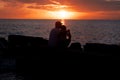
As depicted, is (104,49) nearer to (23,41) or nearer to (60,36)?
(60,36)

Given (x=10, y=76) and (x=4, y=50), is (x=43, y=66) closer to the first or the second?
(x=10, y=76)

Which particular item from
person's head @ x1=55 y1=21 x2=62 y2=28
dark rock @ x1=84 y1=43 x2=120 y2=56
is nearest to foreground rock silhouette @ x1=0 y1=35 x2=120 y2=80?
dark rock @ x1=84 y1=43 x2=120 y2=56

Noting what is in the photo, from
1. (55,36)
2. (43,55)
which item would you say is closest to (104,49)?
(55,36)

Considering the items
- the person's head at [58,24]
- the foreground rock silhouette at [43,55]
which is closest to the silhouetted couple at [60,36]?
the person's head at [58,24]

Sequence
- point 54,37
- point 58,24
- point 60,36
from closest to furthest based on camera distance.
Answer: point 58,24 → point 60,36 → point 54,37

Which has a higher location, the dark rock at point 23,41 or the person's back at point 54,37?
the person's back at point 54,37

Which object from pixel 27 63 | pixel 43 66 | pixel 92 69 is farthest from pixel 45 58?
pixel 92 69

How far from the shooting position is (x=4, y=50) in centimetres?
1773

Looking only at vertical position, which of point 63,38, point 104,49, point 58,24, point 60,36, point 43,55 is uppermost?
point 58,24

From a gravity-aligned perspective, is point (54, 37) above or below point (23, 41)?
above

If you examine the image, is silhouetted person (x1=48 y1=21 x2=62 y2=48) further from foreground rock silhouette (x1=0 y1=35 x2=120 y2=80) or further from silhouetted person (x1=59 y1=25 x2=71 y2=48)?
foreground rock silhouette (x1=0 y1=35 x2=120 y2=80)

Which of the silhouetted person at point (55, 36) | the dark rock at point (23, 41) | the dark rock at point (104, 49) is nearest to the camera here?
the dark rock at point (104, 49)

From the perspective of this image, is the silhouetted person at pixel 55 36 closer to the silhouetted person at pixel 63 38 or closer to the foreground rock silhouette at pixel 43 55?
the silhouetted person at pixel 63 38

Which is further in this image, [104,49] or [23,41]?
[23,41]
